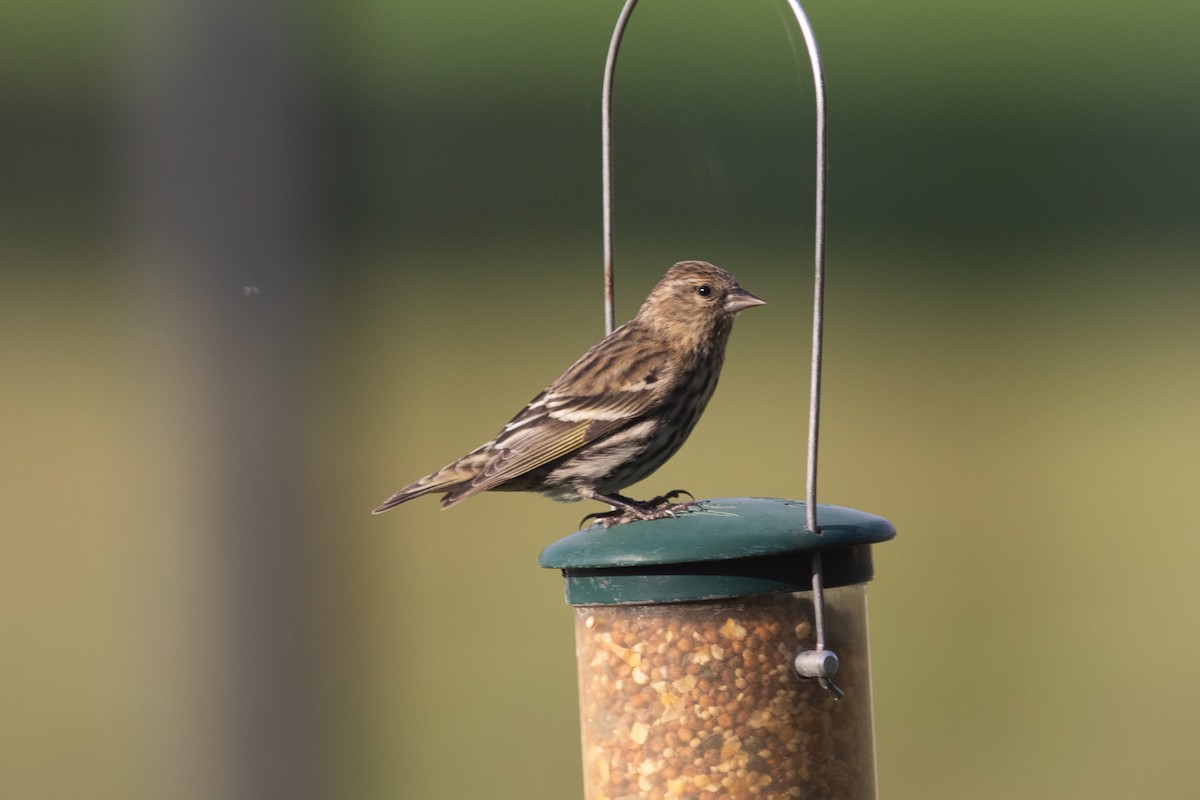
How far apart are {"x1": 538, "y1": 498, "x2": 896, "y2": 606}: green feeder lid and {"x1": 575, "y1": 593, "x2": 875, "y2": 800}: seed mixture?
0.16 feet

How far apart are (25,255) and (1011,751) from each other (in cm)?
513

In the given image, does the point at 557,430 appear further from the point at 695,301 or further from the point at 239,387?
the point at 239,387

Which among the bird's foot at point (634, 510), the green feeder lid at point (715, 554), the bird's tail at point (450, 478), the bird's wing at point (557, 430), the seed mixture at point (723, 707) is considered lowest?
the seed mixture at point (723, 707)

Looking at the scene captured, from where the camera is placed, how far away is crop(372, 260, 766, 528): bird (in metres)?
3.18

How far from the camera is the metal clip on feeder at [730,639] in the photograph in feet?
8.91

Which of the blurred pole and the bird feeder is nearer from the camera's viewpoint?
the bird feeder

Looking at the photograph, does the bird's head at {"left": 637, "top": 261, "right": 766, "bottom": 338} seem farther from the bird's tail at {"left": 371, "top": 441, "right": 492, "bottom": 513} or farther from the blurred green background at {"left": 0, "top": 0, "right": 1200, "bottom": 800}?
the blurred green background at {"left": 0, "top": 0, "right": 1200, "bottom": 800}

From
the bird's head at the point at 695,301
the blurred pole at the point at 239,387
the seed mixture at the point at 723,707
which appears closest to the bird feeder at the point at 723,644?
the seed mixture at the point at 723,707

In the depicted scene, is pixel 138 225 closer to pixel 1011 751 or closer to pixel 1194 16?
pixel 1011 751

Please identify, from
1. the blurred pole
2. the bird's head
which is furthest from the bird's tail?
the blurred pole

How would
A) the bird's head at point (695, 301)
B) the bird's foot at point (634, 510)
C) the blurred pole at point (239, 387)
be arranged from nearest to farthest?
the bird's foot at point (634, 510) → the bird's head at point (695, 301) → the blurred pole at point (239, 387)

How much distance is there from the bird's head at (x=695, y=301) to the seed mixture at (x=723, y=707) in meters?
0.70

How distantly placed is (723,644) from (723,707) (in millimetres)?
94

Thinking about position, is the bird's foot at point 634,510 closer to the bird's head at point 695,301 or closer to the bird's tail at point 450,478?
the bird's tail at point 450,478
